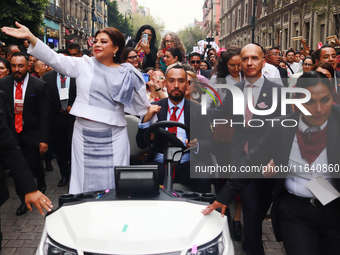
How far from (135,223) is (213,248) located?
472 mm

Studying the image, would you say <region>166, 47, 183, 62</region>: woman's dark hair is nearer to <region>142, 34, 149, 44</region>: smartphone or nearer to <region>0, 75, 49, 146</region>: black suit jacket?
<region>142, 34, 149, 44</region>: smartphone

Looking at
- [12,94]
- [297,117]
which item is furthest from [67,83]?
[297,117]

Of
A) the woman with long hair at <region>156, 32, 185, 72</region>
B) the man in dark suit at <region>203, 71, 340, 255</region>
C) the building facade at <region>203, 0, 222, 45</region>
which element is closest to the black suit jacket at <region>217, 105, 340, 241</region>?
the man in dark suit at <region>203, 71, 340, 255</region>

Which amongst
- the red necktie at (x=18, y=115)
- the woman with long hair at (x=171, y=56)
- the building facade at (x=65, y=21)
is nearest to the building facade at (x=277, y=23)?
the woman with long hair at (x=171, y=56)

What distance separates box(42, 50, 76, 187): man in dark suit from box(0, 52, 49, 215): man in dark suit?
28.4 inches

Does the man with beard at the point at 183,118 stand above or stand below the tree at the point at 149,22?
below

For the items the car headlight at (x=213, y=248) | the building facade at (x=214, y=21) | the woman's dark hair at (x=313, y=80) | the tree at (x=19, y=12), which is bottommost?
the car headlight at (x=213, y=248)

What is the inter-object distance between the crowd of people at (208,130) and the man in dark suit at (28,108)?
14mm

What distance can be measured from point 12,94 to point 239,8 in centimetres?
6087

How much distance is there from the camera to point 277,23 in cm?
4056

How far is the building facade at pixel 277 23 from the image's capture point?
27.3 meters

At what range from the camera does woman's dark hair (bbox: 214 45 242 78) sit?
17.0ft

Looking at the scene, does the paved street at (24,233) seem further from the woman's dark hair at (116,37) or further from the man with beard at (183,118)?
the woman's dark hair at (116,37)

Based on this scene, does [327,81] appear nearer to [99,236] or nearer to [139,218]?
[139,218]
